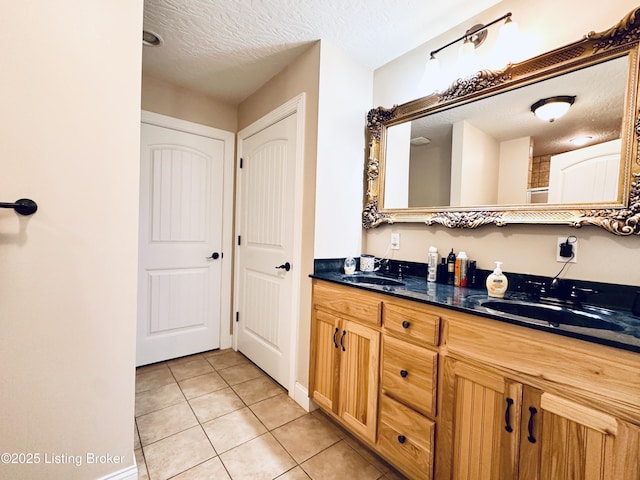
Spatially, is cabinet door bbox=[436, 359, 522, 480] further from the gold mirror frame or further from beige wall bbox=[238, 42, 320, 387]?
beige wall bbox=[238, 42, 320, 387]

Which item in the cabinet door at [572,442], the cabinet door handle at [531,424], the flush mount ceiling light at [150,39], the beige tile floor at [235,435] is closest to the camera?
the cabinet door at [572,442]

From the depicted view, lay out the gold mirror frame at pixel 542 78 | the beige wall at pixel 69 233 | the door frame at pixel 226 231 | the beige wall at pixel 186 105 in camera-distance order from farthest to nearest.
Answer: the door frame at pixel 226 231 → the beige wall at pixel 186 105 → the gold mirror frame at pixel 542 78 → the beige wall at pixel 69 233

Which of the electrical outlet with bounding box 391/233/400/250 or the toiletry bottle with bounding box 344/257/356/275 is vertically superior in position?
the electrical outlet with bounding box 391/233/400/250

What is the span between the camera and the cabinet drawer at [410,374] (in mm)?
1160

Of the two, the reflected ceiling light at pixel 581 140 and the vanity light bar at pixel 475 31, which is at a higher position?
the vanity light bar at pixel 475 31

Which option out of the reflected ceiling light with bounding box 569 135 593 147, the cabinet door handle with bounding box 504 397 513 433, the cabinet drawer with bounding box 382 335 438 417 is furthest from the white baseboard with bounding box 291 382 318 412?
the reflected ceiling light with bounding box 569 135 593 147

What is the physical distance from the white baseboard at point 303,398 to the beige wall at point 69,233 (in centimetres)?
96

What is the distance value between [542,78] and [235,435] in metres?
2.45

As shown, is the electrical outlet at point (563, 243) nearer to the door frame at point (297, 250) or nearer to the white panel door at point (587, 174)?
the white panel door at point (587, 174)

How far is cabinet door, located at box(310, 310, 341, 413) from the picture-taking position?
1.61 meters

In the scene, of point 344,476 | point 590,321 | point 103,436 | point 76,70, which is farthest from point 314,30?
point 344,476

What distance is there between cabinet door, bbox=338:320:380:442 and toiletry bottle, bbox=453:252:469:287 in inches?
21.3

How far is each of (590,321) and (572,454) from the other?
1.54 feet

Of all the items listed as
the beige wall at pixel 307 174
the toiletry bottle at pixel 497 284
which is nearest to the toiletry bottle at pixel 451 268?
the toiletry bottle at pixel 497 284
